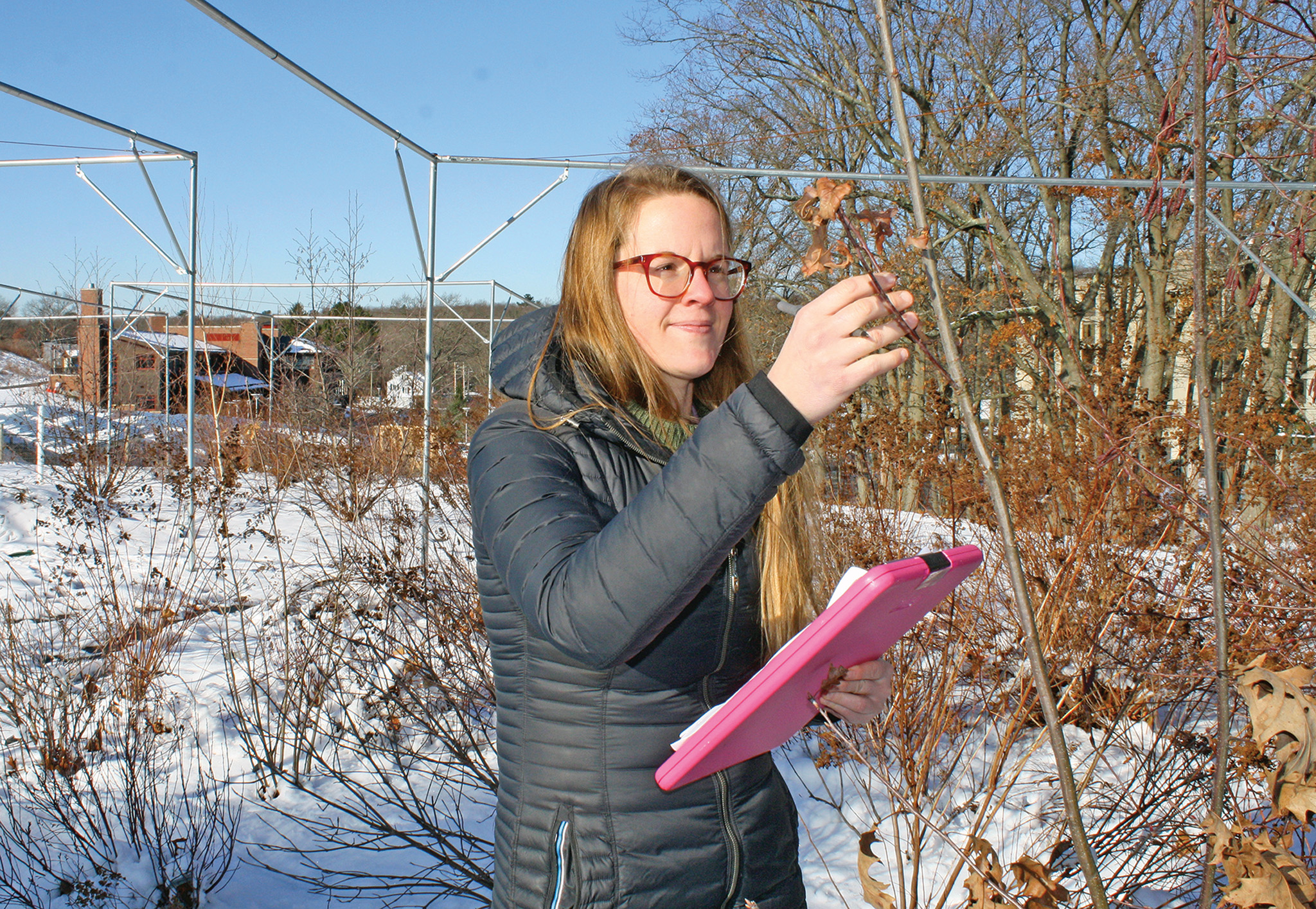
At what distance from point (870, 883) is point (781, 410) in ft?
2.27

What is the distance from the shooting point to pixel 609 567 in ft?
2.93

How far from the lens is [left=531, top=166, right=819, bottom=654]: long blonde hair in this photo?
1415 mm

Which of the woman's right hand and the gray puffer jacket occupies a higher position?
the woman's right hand

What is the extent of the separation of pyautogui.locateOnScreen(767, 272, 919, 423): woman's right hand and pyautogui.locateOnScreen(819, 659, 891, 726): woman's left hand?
605 millimetres

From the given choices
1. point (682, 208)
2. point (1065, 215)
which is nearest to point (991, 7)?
point (1065, 215)

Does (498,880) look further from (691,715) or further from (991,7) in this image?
(991,7)

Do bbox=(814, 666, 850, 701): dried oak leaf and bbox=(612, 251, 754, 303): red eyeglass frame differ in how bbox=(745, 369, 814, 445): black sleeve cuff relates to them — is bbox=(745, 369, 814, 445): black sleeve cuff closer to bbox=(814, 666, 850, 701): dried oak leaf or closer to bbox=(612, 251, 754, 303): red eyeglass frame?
bbox=(814, 666, 850, 701): dried oak leaf

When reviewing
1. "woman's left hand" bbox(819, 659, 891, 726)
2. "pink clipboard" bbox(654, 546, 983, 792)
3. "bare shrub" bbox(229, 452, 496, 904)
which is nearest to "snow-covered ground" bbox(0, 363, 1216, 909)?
"bare shrub" bbox(229, 452, 496, 904)

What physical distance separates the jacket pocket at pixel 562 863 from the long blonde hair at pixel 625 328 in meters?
0.42

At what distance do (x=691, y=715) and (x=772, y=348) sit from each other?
602 inches

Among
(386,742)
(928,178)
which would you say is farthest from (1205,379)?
(386,742)

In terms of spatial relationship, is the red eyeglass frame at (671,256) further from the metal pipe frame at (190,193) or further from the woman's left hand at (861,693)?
the metal pipe frame at (190,193)

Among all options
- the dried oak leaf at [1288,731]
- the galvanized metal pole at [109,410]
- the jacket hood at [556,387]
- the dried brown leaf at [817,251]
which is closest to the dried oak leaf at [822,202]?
the dried brown leaf at [817,251]

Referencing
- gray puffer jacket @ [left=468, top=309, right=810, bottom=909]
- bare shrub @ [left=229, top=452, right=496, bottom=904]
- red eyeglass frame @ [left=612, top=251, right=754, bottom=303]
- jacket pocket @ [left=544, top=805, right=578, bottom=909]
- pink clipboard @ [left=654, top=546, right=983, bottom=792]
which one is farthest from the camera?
bare shrub @ [left=229, top=452, right=496, bottom=904]
